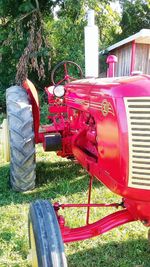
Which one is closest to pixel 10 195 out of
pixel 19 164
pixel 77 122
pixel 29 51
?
pixel 19 164

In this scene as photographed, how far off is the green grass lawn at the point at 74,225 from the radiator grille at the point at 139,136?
121 cm

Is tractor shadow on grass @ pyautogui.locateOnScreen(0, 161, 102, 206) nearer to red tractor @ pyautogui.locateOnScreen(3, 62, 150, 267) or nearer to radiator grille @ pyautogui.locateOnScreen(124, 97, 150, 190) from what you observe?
red tractor @ pyautogui.locateOnScreen(3, 62, 150, 267)

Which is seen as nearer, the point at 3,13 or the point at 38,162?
the point at 38,162

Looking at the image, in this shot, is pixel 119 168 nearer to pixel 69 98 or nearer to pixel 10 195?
pixel 69 98

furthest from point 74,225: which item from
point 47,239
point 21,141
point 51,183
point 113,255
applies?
point 47,239

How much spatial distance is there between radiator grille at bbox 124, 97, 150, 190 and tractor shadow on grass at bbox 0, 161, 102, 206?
87.5 inches

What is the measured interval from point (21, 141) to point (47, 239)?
181cm

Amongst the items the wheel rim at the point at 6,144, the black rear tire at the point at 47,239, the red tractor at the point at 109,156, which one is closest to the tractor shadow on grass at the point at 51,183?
the wheel rim at the point at 6,144

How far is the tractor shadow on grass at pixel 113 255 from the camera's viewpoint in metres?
2.74

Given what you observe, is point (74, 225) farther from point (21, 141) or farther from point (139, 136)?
point (139, 136)

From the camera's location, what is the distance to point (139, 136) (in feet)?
5.68

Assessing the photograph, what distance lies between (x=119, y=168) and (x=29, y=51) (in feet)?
24.9

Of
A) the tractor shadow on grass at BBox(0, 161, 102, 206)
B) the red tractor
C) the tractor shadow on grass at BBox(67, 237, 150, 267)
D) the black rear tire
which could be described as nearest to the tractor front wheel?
the tractor shadow on grass at BBox(0, 161, 102, 206)

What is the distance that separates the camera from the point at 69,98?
335 centimetres
